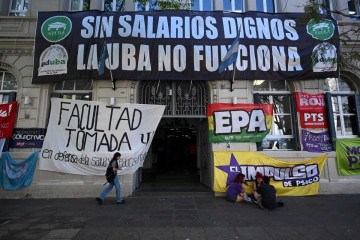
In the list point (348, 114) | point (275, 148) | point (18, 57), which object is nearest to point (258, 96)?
point (275, 148)

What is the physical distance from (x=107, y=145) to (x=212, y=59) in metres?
5.13

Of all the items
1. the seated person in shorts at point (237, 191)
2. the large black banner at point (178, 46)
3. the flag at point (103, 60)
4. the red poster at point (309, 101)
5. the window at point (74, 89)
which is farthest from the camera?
the window at point (74, 89)

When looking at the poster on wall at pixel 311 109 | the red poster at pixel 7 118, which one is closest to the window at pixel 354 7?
the poster on wall at pixel 311 109

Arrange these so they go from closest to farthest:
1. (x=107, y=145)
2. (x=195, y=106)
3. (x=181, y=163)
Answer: (x=107, y=145) → (x=195, y=106) → (x=181, y=163)

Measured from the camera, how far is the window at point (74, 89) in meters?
10.1

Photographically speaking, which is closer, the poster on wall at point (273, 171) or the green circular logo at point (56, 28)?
the poster on wall at point (273, 171)

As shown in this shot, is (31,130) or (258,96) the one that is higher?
(258,96)

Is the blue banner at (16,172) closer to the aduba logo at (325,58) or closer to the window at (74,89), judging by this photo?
the window at (74,89)

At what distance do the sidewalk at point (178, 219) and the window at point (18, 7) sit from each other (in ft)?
26.0

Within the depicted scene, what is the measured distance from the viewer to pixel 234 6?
1115cm

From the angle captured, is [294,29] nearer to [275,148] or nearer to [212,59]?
[212,59]

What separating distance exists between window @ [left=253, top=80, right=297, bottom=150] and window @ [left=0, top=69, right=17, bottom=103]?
9.81 m

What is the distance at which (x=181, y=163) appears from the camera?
746 inches

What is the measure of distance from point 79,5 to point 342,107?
12.2 m
